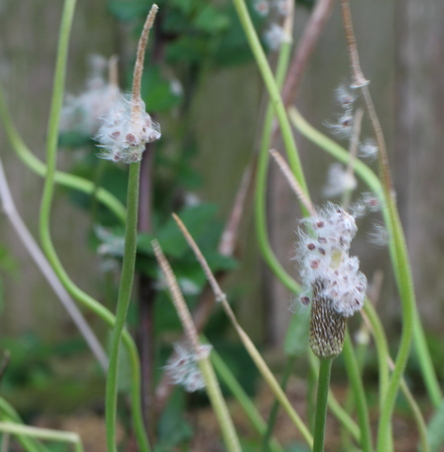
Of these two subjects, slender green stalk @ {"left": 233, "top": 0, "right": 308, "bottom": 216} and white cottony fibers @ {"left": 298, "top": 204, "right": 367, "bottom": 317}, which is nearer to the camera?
white cottony fibers @ {"left": 298, "top": 204, "right": 367, "bottom": 317}

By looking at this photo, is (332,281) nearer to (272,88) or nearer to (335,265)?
(335,265)

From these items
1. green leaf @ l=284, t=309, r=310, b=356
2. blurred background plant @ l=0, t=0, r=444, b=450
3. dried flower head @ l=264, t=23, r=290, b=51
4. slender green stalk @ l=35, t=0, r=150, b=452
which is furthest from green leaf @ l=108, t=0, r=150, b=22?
green leaf @ l=284, t=309, r=310, b=356

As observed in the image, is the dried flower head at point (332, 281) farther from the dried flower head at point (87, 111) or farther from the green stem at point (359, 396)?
the dried flower head at point (87, 111)

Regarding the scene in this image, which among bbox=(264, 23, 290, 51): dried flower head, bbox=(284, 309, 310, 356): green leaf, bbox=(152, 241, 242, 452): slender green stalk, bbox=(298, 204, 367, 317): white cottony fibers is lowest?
bbox=(284, 309, 310, 356): green leaf

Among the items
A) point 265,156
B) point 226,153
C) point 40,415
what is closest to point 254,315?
point 226,153

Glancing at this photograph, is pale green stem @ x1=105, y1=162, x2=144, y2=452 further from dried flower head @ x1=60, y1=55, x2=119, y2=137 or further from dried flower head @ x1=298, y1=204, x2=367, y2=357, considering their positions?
dried flower head @ x1=60, y1=55, x2=119, y2=137

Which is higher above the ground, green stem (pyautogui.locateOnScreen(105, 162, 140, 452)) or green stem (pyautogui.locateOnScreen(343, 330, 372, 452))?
green stem (pyautogui.locateOnScreen(105, 162, 140, 452))

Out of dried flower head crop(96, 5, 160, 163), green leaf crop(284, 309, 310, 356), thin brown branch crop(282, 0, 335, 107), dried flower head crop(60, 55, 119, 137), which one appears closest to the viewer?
dried flower head crop(96, 5, 160, 163)

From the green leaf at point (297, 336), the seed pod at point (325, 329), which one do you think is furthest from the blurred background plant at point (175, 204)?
the seed pod at point (325, 329)
